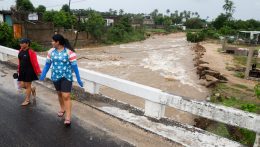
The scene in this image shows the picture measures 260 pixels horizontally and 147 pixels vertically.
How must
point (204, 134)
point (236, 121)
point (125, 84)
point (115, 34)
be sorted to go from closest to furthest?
point (236, 121) < point (204, 134) < point (125, 84) < point (115, 34)

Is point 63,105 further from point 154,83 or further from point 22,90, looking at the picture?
point 154,83

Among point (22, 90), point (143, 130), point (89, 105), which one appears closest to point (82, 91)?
point (89, 105)

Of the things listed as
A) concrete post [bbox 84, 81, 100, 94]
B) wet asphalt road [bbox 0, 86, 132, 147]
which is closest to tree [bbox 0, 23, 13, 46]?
concrete post [bbox 84, 81, 100, 94]

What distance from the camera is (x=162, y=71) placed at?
783 inches

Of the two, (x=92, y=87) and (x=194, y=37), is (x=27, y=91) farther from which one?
(x=194, y=37)

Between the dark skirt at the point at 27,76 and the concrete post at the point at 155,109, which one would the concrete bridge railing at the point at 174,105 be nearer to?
the concrete post at the point at 155,109

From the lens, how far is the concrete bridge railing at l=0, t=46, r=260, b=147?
3.74 meters

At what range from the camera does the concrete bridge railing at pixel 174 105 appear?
374cm

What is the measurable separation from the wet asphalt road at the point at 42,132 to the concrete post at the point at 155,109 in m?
1.01

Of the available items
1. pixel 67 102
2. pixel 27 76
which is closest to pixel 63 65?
pixel 67 102

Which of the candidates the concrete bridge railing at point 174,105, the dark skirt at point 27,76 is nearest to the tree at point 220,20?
the concrete bridge railing at point 174,105

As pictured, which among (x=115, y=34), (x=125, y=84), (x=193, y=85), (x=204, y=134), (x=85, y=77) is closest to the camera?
(x=204, y=134)

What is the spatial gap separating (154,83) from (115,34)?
2705 cm

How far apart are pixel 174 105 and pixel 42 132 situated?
2.20 meters
